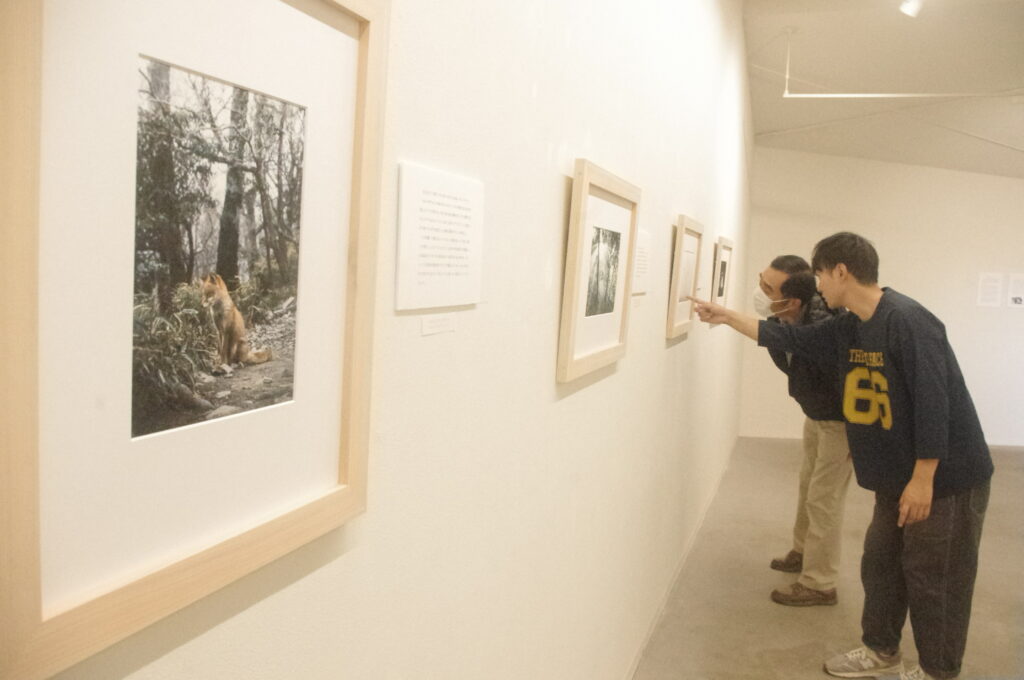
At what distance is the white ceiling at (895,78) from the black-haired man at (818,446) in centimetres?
226

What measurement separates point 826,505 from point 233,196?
158 inches

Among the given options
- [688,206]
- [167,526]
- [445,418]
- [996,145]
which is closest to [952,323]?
[996,145]

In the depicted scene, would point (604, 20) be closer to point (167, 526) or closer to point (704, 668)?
point (167, 526)

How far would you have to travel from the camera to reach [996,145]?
762 cm

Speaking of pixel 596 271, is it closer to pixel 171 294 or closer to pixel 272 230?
pixel 272 230

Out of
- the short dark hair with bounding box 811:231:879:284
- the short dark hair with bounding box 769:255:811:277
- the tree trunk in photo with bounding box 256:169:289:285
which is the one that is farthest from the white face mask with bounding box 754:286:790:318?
the tree trunk in photo with bounding box 256:169:289:285

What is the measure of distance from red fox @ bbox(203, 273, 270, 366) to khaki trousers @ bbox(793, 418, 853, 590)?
151 inches

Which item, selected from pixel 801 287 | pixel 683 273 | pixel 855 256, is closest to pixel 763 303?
pixel 801 287

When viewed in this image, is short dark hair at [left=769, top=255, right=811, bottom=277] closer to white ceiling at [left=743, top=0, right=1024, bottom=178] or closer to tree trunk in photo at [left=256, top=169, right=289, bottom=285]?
white ceiling at [left=743, top=0, right=1024, bottom=178]

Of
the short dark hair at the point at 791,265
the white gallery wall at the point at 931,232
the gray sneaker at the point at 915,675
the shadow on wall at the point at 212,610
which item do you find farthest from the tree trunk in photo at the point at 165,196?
the white gallery wall at the point at 931,232

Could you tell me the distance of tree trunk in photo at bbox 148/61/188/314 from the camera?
637 millimetres

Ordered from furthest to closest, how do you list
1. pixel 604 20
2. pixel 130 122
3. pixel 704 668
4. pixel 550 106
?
pixel 704 668, pixel 604 20, pixel 550 106, pixel 130 122

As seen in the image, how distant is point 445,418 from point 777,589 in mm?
3539

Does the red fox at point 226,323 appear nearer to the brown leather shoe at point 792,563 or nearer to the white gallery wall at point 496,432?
the white gallery wall at point 496,432
